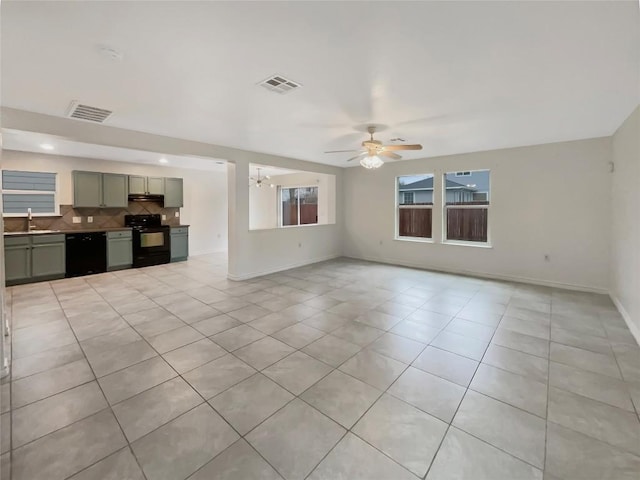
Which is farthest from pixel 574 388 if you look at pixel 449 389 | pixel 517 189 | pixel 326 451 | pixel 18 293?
pixel 18 293

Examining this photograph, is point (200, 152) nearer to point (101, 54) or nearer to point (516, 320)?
point (101, 54)

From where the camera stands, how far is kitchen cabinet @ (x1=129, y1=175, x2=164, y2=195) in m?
6.76

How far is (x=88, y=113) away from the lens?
11.1 ft

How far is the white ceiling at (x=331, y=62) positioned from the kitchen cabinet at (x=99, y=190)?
3208 mm

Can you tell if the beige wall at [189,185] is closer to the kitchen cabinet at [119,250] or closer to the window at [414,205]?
the kitchen cabinet at [119,250]

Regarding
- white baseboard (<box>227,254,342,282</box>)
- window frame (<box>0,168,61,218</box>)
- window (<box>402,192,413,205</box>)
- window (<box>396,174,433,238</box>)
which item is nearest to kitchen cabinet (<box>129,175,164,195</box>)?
window frame (<box>0,168,61,218</box>)

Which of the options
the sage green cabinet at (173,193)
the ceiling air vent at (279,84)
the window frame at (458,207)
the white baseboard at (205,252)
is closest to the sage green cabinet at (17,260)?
the sage green cabinet at (173,193)

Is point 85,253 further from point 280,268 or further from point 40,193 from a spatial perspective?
point 280,268

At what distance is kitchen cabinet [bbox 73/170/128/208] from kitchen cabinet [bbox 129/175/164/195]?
15 centimetres

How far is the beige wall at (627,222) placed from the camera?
3.18 meters

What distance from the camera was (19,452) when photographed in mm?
1619

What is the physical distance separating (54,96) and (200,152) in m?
2.09

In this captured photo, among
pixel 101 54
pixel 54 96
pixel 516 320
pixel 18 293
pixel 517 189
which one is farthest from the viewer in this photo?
pixel 517 189

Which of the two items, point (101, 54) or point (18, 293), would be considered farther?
point (18, 293)
